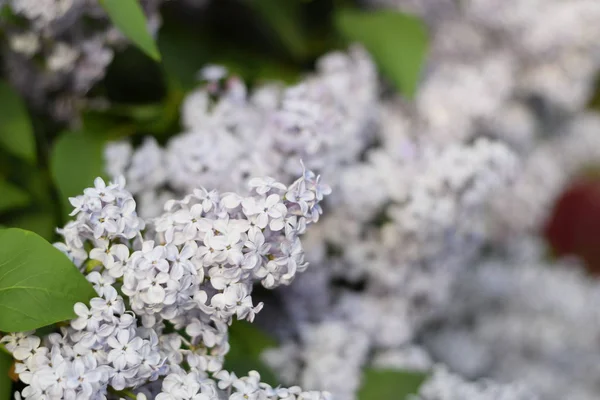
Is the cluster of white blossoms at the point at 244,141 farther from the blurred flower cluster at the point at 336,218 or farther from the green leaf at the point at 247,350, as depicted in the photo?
the green leaf at the point at 247,350

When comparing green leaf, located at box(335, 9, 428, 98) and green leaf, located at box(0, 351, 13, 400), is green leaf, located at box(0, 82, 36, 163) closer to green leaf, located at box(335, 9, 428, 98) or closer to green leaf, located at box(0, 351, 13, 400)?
green leaf, located at box(0, 351, 13, 400)

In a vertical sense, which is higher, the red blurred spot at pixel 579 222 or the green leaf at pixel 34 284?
the red blurred spot at pixel 579 222

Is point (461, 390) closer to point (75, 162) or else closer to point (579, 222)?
point (75, 162)

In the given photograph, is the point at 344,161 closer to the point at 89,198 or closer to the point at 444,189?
the point at 444,189

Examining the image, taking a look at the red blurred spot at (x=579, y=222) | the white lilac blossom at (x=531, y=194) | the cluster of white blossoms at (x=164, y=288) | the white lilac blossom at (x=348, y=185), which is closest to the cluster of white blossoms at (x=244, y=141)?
the white lilac blossom at (x=348, y=185)

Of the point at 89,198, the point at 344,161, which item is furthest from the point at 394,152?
the point at 89,198

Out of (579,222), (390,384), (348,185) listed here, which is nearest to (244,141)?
(348,185)
